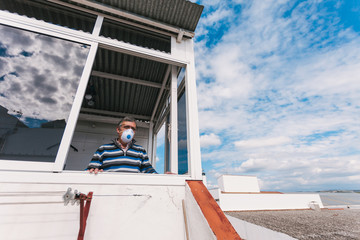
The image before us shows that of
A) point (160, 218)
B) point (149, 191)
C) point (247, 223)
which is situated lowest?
point (247, 223)

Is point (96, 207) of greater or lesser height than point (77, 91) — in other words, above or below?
below

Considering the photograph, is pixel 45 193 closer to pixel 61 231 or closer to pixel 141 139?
pixel 61 231

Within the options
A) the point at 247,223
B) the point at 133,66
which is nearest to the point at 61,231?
the point at 133,66

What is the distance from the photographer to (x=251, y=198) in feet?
36.3

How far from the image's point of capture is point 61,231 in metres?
0.92

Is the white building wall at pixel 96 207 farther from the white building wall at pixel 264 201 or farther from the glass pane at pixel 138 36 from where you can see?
the white building wall at pixel 264 201

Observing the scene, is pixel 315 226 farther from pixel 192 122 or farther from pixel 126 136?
pixel 126 136

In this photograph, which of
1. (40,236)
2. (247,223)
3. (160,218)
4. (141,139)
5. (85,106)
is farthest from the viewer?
(247,223)

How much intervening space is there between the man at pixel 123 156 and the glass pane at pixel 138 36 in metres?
1.11

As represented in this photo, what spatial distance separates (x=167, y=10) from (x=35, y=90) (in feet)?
5.47

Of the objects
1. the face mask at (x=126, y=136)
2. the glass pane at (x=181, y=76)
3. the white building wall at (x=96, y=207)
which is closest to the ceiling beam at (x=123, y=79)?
the glass pane at (x=181, y=76)

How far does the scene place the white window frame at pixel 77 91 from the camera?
104 centimetres

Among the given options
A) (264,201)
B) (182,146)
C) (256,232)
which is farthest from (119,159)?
(264,201)

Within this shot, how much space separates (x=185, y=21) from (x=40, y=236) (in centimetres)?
243
